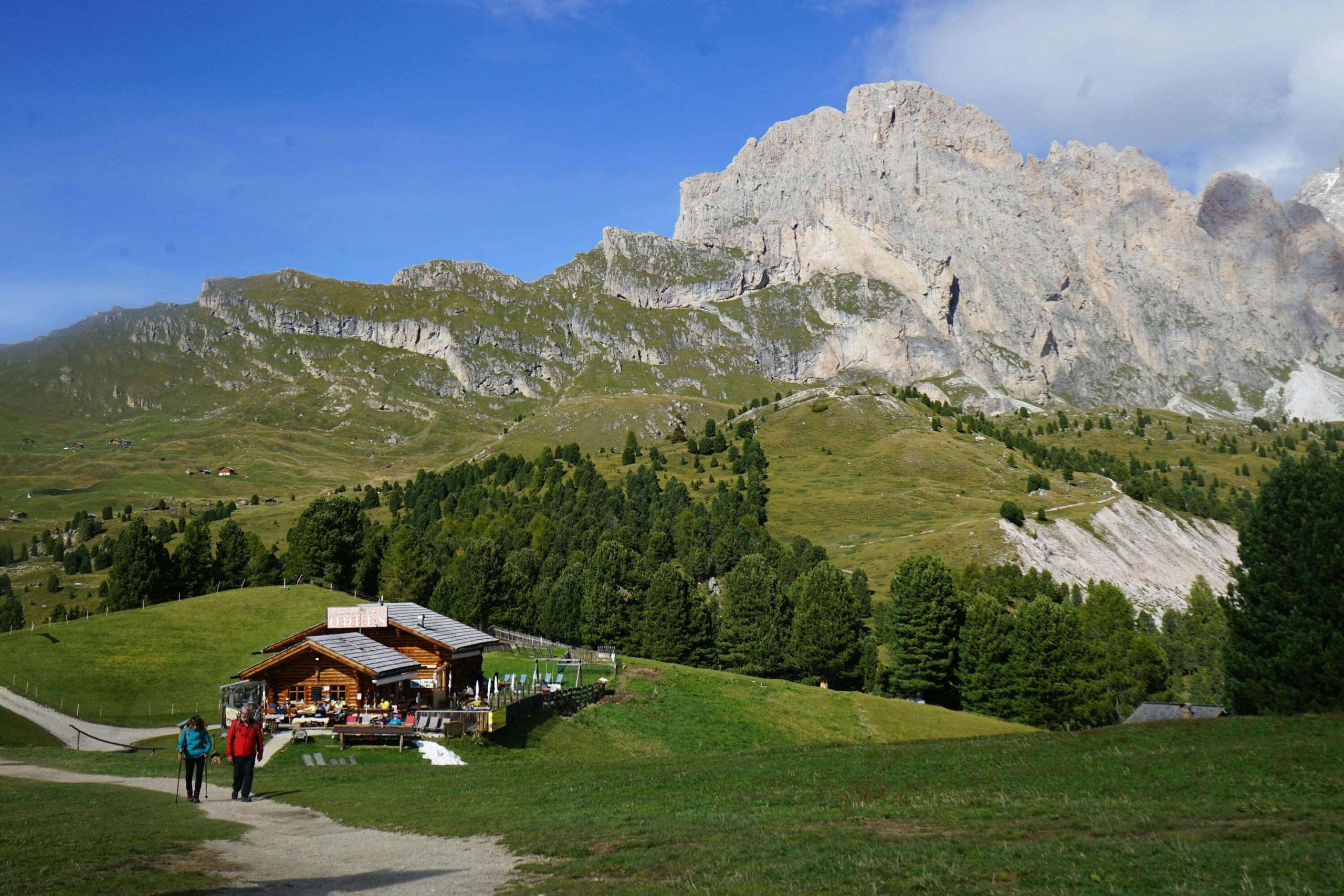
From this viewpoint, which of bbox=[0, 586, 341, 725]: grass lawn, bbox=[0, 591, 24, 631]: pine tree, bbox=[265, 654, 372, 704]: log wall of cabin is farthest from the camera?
bbox=[0, 591, 24, 631]: pine tree

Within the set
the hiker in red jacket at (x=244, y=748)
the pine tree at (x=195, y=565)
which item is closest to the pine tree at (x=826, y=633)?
the hiker in red jacket at (x=244, y=748)

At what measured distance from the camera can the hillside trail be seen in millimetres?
14289

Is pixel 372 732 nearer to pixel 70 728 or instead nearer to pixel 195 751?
pixel 195 751

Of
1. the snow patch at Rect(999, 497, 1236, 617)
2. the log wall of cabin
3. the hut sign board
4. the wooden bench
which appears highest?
the snow patch at Rect(999, 497, 1236, 617)

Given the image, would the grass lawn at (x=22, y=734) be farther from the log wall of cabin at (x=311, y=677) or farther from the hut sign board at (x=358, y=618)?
the hut sign board at (x=358, y=618)

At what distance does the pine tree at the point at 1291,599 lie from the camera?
43.7 meters

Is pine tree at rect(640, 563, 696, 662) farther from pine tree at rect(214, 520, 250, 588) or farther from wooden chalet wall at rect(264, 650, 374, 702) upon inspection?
pine tree at rect(214, 520, 250, 588)

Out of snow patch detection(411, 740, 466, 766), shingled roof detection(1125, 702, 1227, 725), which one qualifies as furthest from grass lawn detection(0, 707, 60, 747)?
shingled roof detection(1125, 702, 1227, 725)

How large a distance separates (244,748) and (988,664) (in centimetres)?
6394

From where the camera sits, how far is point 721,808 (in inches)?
853

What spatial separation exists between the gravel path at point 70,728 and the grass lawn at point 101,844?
23108mm

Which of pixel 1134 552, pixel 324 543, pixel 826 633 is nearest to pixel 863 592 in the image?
pixel 826 633

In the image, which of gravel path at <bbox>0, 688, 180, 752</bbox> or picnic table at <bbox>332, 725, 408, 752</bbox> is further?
gravel path at <bbox>0, 688, 180, 752</bbox>

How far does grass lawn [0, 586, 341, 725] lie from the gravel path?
1.10m
